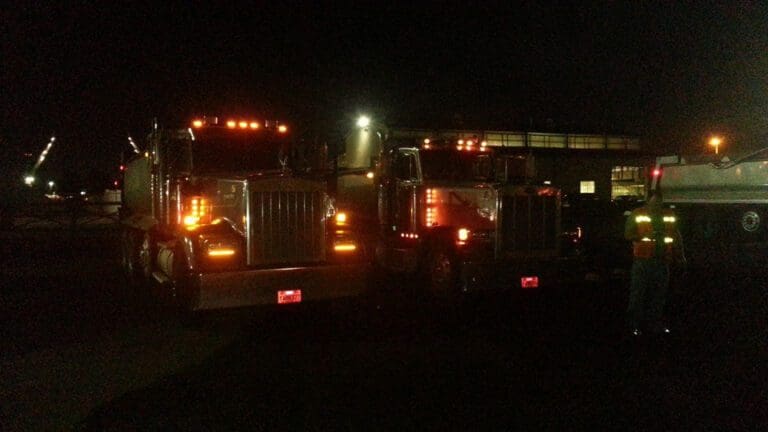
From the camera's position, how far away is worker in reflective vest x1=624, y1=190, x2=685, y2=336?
870 cm

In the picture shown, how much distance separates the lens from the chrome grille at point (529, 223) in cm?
1157

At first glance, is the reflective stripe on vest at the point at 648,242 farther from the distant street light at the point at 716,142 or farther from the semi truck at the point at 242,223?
the distant street light at the point at 716,142

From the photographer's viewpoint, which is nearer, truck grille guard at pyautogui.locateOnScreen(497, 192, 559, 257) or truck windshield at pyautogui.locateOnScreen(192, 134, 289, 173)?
truck windshield at pyautogui.locateOnScreen(192, 134, 289, 173)

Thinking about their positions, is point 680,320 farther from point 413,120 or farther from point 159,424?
point 413,120

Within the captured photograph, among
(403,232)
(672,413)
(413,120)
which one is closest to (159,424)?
(672,413)

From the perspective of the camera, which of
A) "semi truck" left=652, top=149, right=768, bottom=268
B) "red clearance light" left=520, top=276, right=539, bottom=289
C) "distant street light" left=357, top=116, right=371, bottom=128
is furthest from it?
"semi truck" left=652, top=149, right=768, bottom=268

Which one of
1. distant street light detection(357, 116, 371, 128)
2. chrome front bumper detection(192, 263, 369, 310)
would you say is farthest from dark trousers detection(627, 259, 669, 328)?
distant street light detection(357, 116, 371, 128)

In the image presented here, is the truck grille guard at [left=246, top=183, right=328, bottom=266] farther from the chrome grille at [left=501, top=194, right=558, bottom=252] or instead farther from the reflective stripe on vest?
the reflective stripe on vest

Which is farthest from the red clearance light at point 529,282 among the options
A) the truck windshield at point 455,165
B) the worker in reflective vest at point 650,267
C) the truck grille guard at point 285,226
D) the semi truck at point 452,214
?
the truck grille guard at point 285,226

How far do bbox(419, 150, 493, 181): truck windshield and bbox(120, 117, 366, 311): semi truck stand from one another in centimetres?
244

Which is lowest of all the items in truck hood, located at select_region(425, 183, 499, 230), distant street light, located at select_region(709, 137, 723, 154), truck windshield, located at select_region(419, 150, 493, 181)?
truck hood, located at select_region(425, 183, 499, 230)

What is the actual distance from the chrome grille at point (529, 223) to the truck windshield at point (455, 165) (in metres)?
1.46

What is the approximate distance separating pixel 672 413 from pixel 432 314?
513cm

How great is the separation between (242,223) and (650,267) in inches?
209
